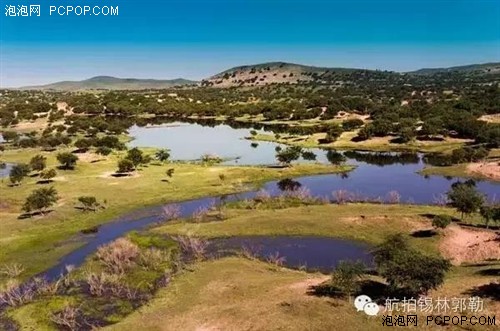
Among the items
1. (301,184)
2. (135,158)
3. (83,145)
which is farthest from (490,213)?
A: (83,145)

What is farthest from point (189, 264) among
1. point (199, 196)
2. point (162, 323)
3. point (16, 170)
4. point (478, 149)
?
point (478, 149)

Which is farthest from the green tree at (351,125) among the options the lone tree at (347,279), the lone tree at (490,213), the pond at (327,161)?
the lone tree at (347,279)

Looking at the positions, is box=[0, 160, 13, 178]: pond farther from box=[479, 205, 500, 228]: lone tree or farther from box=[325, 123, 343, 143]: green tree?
box=[479, 205, 500, 228]: lone tree

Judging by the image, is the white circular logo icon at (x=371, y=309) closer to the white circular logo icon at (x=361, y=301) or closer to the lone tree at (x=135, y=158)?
the white circular logo icon at (x=361, y=301)

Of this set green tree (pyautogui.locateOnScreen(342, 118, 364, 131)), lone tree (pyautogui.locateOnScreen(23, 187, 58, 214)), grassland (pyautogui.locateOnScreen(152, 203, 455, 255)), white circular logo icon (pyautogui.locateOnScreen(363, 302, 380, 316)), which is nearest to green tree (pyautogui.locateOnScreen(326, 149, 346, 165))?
green tree (pyautogui.locateOnScreen(342, 118, 364, 131))

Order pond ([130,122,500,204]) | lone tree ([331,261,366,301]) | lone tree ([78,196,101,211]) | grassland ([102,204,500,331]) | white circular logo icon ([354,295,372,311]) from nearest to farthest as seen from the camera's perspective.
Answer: grassland ([102,204,500,331]), white circular logo icon ([354,295,372,311]), lone tree ([331,261,366,301]), lone tree ([78,196,101,211]), pond ([130,122,500,204])

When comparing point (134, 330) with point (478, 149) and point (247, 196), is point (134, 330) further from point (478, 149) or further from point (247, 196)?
point (478, 149)
